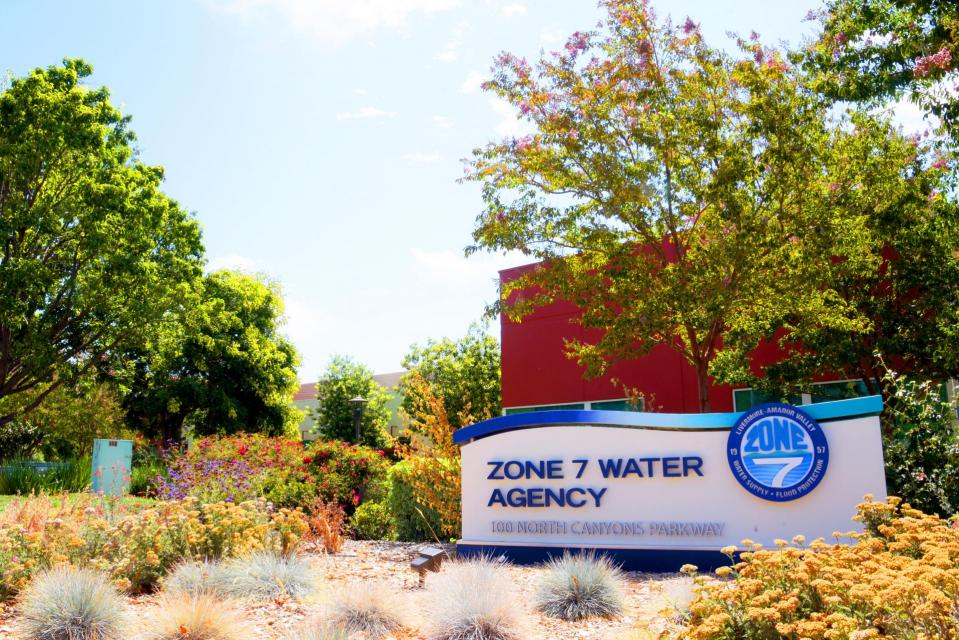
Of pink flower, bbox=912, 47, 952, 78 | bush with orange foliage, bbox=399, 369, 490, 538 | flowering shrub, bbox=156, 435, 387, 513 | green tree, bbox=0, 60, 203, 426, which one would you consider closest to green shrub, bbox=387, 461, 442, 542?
bush with orange foliage, bbox=399, 369, 490, 538

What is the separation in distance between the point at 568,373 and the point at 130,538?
13.5 metres

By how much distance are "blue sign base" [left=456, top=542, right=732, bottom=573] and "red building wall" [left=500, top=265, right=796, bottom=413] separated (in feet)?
25.8

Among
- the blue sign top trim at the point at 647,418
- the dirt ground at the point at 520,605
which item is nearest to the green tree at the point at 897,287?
the blue sign top trim at the point at 647,418

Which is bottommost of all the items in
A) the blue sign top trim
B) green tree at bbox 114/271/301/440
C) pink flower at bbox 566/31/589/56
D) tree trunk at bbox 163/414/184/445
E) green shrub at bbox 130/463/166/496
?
green shrub at bbox 130/463/166/496

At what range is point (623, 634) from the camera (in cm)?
542

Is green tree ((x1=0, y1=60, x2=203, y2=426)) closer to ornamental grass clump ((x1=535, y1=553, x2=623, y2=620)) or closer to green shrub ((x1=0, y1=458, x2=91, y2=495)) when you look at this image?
green shrub ((x1=0, y1=458, x2=91, y2=495))

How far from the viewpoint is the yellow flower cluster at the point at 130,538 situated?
23.4ft

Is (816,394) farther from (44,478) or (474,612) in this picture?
(44,478)

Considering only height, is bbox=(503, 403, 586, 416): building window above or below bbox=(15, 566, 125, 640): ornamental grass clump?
above

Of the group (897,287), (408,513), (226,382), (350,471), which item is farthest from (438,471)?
(226,382)

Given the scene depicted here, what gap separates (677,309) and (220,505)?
728cm

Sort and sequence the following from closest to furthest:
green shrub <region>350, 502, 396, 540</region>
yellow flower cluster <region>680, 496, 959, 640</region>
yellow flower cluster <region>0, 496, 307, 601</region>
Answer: yellow flower cluster <region>680, 496, 959, 640</region>
yellow flower cluster <region>0, 496, 307, 601</region>
green shrub <region>350, 502, 396, 540</region>

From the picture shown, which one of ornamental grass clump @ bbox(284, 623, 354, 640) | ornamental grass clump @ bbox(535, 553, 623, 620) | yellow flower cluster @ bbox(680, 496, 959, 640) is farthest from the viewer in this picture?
ornamental grass clump @ bbox(535, 553, 623, 620)

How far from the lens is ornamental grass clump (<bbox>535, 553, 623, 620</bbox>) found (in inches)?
250
